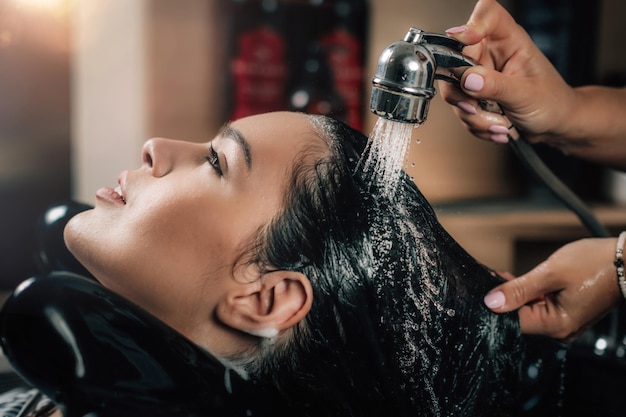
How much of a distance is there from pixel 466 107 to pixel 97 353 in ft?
1.63

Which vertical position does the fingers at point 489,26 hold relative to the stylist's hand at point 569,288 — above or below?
above

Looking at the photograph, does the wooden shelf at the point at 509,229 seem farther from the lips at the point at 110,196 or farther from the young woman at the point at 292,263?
the lips at the point at 110,196

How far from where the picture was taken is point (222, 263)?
0.76 meters

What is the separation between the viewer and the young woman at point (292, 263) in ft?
2.48

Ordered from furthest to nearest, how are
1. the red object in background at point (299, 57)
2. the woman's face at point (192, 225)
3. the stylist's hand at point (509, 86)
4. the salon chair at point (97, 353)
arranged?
the red object in background at point (299, 57), the stylist's hand at point (509, 86), the woman's face at point (192, 225), the salon chair at point (97, 353)

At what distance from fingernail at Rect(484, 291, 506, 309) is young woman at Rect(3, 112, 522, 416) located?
0.04m

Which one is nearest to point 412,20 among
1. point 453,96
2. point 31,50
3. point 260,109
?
point 453,96

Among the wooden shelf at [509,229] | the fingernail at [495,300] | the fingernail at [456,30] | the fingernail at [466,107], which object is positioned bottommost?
the fingernail at [495,300]

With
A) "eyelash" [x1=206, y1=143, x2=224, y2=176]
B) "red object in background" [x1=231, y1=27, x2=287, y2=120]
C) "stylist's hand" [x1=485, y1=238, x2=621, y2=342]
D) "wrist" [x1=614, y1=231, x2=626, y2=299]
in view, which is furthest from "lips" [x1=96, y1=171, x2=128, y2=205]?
"wrist" [x1=614, y1=231, x2=626, y2=299]

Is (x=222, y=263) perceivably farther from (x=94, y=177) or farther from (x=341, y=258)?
(x=94, y=177)

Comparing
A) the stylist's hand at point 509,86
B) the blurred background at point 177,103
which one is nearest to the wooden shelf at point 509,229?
the blurred background at point 177,103

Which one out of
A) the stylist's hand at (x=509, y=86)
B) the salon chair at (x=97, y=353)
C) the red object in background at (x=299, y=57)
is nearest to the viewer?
the salon chair at (x=97, y=353)

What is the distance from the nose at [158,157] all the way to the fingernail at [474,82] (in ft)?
1.09

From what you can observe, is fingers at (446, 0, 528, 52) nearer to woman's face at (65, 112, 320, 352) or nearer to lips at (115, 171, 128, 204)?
woman's face at (65, 112, 320, 352)
